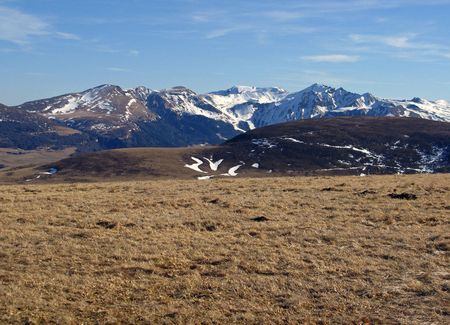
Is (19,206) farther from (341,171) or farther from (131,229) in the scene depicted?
(341,171)

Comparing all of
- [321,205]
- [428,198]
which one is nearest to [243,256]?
[321,205]

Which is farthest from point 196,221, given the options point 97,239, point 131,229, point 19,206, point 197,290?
point 19,206

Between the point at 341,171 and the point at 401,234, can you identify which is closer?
the point at 401,234

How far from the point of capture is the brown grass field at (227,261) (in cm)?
1505

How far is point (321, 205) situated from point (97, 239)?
14089mm

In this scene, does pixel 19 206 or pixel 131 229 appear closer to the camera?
pixel 131 229

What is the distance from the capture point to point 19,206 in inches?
1229

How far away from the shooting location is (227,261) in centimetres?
1958

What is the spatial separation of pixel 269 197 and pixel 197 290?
60.5ft

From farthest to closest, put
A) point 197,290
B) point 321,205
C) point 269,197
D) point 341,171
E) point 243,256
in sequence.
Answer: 1. point 341,171
2. point 269,197
3. point 321,205
4. point 243,256
5. point 197,290

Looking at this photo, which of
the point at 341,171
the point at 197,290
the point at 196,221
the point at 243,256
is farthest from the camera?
the point at 341,171

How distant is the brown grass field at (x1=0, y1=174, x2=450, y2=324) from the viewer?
1505cm

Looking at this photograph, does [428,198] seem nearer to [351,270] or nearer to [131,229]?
[351,270]

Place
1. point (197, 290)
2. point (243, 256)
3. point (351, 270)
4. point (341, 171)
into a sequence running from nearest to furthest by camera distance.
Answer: point (197, 290) → point (351, 270) → point (243, 256) → point (341, 171)
